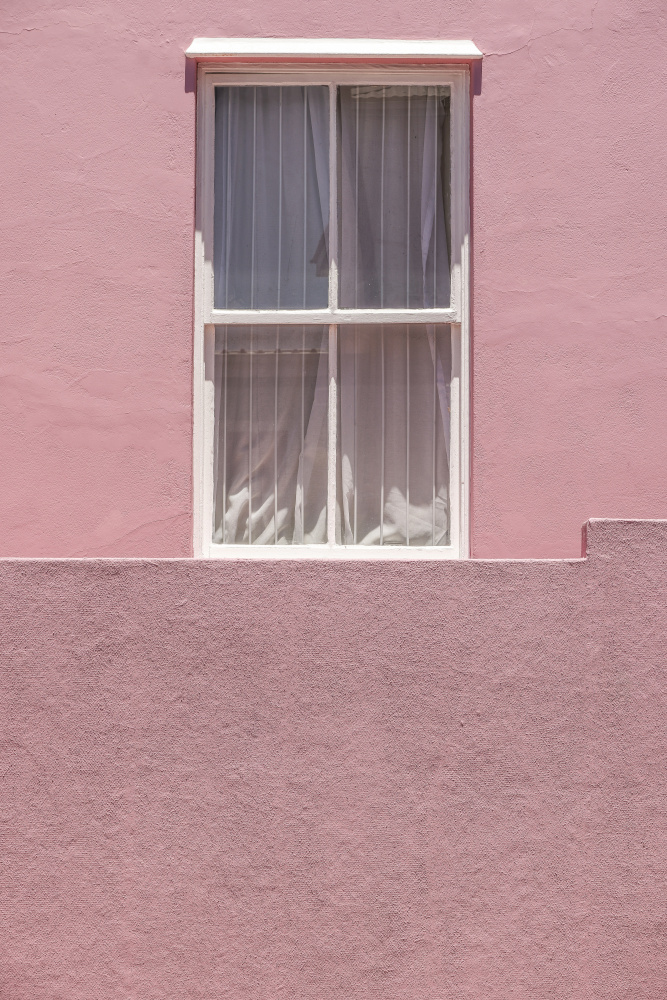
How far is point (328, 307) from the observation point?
4.10 meters

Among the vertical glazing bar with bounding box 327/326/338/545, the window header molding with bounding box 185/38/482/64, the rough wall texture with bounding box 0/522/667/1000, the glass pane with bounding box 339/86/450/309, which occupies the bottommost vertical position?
the rough wall texture with bounding box 0/522/667/1000

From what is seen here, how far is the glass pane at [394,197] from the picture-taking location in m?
4.11

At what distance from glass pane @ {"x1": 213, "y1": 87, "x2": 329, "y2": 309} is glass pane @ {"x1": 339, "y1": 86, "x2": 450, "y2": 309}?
0.10m

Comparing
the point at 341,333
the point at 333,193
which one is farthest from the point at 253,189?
the point at 341,333

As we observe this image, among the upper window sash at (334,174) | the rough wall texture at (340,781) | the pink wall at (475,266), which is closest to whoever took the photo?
the rough wall texture at (340,781)

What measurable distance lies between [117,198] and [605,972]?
11.2 feet

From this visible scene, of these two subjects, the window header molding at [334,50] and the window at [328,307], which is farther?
the window at [328,307]

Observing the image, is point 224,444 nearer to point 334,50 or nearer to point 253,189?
point 253,189

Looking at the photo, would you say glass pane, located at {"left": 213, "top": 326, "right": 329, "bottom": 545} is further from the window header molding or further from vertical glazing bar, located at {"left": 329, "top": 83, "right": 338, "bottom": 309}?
the window header molding

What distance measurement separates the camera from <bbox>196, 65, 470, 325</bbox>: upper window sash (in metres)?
4.06

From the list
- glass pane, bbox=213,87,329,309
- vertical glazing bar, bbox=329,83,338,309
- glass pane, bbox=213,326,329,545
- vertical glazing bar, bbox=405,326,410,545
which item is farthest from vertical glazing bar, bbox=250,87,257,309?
vertical glazing bar, bbox=405,326,410,545

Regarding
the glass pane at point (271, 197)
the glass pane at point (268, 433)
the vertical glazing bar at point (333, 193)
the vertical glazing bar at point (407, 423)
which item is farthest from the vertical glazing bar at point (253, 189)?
the vertical glazing bar at point (407, 423)

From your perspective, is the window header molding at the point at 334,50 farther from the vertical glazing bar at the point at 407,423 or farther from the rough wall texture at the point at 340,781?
the rough wall texture at the point at 340,781

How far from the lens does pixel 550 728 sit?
3.66 m
